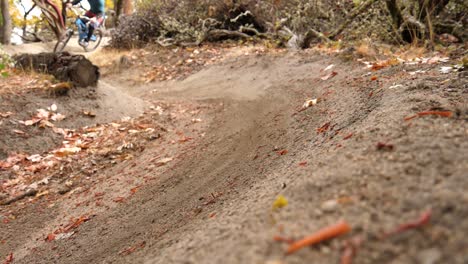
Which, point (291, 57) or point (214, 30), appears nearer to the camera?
point (291, 57)

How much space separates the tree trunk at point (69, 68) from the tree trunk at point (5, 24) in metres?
Result: 7.84

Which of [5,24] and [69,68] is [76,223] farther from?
[5,24]

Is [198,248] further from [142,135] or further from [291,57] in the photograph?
[291,57]

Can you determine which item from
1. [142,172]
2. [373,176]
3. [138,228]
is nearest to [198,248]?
[373,176]

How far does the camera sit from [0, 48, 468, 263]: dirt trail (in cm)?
99

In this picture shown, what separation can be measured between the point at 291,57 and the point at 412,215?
227 inches

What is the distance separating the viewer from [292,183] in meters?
1.48

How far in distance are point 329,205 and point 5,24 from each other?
14.5 meters

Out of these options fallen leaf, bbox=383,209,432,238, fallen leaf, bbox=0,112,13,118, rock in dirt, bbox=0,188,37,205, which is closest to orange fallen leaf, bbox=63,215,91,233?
rock in dirt, bbox=0,188,37,205

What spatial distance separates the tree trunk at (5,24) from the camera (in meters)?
12.2

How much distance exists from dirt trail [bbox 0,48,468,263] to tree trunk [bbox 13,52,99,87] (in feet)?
4.72

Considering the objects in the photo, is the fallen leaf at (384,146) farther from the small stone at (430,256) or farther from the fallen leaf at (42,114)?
the fallen leaf at (42,114)

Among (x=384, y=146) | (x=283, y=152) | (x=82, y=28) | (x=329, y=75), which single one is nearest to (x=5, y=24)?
(x=82, y=28)

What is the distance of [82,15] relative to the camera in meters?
10.9
